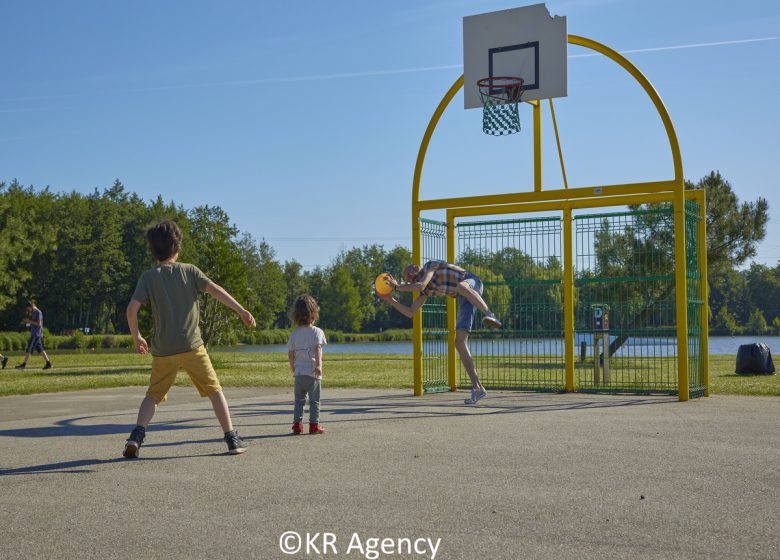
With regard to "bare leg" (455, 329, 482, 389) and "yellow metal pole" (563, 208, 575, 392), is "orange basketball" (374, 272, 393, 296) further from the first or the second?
"yellow metal pole" (563, 208, 575, 392)

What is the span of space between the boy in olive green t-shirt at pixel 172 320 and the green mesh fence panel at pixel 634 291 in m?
7.87

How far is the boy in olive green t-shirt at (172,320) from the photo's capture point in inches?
278

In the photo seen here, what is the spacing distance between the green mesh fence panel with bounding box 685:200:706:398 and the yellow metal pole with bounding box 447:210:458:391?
3.78 metres

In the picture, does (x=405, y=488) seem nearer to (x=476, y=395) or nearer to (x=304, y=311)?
(x=304, y=311)

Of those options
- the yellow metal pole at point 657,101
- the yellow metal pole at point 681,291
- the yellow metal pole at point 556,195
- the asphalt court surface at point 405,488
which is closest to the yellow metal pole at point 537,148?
the yellow metal pole at point 556,195

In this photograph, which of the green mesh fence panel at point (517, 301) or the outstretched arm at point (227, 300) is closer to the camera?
the outstretched arm at point (227, 300)

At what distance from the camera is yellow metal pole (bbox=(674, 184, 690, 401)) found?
1197cm

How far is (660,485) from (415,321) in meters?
8.20

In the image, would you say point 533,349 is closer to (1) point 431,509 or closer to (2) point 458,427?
(2) point 458,427

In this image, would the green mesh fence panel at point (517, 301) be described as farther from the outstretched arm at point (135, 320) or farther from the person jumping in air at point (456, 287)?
the outstretched arm at point (135, 320)

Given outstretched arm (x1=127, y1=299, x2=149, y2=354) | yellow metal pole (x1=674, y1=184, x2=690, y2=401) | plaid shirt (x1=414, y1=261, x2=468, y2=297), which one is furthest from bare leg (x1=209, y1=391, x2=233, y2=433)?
yellow metal pole (x1=674, y1=184, x2=690, y2=401)

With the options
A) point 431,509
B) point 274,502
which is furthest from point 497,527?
point 274,502

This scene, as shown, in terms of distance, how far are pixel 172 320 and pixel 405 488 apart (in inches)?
101

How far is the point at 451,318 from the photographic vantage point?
14367 millimetres
